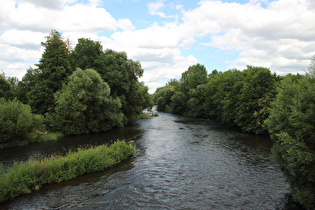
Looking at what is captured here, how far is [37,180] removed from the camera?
1368 cm

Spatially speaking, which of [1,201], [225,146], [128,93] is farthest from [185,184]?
[128,93]

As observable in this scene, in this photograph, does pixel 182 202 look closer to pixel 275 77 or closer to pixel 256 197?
pixel 256 197

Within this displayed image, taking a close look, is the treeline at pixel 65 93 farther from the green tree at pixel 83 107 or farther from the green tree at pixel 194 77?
the green tree at pixel 194 77

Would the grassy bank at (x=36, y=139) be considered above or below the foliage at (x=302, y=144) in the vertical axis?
below

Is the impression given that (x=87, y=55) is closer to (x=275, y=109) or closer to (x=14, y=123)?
(x=14, y=123)

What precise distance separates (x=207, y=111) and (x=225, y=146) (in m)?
40.3

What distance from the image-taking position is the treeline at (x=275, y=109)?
9742 mm

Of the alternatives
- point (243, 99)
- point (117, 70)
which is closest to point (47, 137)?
point (117, 70)

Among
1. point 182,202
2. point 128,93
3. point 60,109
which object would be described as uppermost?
point 128,93

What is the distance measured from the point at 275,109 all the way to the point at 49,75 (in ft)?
117

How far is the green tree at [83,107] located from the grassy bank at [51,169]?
16.1 meters

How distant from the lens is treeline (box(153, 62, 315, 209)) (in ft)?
32.0

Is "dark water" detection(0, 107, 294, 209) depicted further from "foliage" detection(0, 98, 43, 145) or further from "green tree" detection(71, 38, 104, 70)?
"green tree" detection(71, 38, 104, 70)

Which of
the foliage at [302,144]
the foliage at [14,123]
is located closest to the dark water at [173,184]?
the foliage at [302,144]
